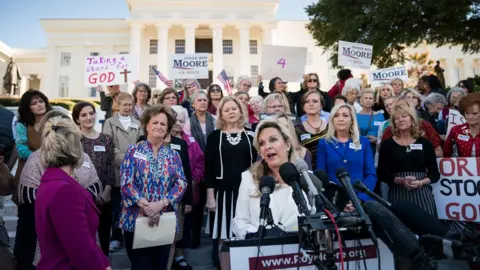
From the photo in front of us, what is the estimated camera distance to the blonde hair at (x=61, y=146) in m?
2.35

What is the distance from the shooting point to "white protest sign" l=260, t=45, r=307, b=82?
9.41 metres

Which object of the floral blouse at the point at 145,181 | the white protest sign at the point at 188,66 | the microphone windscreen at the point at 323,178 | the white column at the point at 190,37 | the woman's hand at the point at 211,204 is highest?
the white column at the point at 190,37

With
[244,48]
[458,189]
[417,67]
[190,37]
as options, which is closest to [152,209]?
[458,189]

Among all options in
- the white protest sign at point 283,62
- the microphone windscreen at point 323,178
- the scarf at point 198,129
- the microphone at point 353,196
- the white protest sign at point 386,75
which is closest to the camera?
the microphone at point 353,196

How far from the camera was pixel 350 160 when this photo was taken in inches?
159

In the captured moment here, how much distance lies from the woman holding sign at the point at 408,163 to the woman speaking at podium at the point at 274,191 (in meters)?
1.68

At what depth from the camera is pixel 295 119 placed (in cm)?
576

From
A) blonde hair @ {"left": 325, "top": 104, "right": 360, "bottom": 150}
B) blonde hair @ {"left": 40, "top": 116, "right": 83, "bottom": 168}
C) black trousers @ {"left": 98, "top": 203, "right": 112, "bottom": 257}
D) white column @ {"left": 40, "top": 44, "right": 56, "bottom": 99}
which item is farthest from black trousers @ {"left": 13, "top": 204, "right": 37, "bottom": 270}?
white column @ {"left": 40, "top": 44, "right": 56, "bottom": 99}

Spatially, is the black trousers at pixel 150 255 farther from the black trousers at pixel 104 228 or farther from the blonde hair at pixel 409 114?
the blonde hair at pixel 409 114

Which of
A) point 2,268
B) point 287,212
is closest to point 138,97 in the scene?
point 2,268

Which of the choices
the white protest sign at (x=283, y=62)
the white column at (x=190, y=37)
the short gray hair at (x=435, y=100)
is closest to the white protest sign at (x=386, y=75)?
the white protest sign at (x=283, y=62)

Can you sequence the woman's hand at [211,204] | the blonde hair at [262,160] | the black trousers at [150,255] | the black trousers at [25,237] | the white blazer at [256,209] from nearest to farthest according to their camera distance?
the white blazer at [256,209] → the blonde hair at [262,160] → the black trousers at [150,255] → the black trousers at [25,237] → the woman's hand at [211,204]

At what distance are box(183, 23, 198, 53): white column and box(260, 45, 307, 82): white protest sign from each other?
32761 millimetres

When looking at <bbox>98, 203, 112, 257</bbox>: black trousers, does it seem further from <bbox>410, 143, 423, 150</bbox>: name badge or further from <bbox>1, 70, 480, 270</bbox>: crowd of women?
<bbox>410, 143, 423, 150</bbox>: name badge
